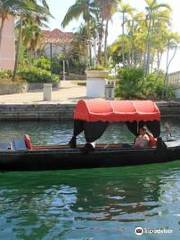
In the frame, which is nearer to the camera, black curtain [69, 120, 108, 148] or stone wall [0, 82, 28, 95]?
black curtain [69, 120, 108, 148]

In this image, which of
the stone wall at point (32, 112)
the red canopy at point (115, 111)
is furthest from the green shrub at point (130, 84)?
the red canopy at point (115, 111)

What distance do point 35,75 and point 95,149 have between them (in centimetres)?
3340

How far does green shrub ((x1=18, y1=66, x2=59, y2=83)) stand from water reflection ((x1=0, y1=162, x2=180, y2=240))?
32887 mm

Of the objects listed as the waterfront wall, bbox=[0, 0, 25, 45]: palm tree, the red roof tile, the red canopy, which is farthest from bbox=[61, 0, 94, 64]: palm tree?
the red canopy

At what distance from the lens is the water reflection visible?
12.4 meters

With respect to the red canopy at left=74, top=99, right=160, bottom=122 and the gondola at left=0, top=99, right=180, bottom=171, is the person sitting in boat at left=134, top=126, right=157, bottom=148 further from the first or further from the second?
the red canopy at left=74, top=99, right=160, bottom=122

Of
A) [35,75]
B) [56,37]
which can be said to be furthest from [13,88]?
[56,37]

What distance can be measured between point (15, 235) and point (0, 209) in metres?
2.25

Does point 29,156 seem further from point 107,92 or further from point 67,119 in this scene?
point 107,92

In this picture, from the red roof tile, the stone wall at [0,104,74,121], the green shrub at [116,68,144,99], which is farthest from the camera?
the red roof tile

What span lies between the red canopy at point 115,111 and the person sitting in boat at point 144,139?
61 centimetres

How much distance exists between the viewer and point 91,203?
14.7m

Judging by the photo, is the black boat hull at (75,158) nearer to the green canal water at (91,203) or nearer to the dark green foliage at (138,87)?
the green canal water at (91,203)

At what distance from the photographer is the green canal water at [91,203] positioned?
482 inches
